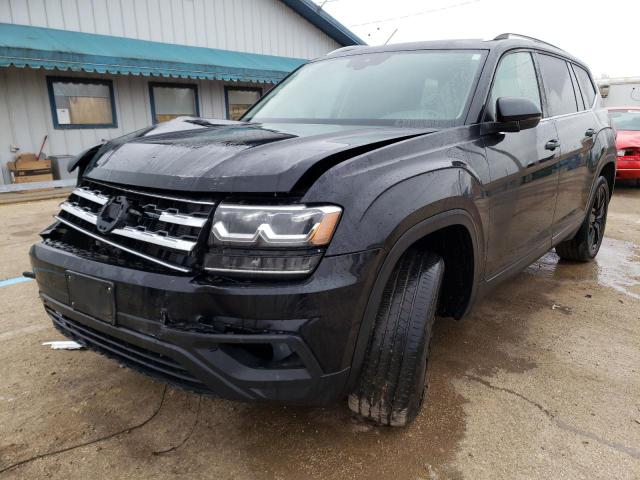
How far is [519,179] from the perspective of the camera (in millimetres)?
2648

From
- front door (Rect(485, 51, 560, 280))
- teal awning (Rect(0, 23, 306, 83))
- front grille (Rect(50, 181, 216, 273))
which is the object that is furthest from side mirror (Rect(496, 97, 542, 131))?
teal awning (Rect(0, 23, 306, 83))

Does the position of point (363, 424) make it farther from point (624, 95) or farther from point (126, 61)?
point (624, 95)

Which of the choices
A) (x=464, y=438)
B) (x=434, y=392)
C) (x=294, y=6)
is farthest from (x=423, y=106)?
(x=294, y=6)

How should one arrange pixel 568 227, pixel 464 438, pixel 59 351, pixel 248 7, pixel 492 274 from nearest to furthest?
→ pixel 464 438, pixel 492 274, pixel 59 351, pixel 568 227, pixel 248 7

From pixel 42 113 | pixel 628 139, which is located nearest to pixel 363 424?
pixel 628 139

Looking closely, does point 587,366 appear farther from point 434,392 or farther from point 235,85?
point 235,85

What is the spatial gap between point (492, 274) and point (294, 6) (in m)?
13.2

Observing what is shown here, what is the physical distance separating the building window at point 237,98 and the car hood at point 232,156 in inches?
443

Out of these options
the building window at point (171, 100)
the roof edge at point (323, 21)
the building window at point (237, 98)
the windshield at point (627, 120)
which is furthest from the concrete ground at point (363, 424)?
the roof edge at point (323, 21)

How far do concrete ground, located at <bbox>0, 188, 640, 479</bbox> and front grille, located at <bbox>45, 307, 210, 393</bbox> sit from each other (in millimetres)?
417

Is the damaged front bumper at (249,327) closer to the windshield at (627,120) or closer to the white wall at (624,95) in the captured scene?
the windshield at (627,120)

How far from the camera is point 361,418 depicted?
218cm

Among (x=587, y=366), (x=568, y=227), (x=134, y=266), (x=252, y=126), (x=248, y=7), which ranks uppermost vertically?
(x=248, y=7)

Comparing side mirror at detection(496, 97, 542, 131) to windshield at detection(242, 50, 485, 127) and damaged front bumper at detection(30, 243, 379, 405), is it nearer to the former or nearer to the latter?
windshield at detection(242, 50, 485, 127)
